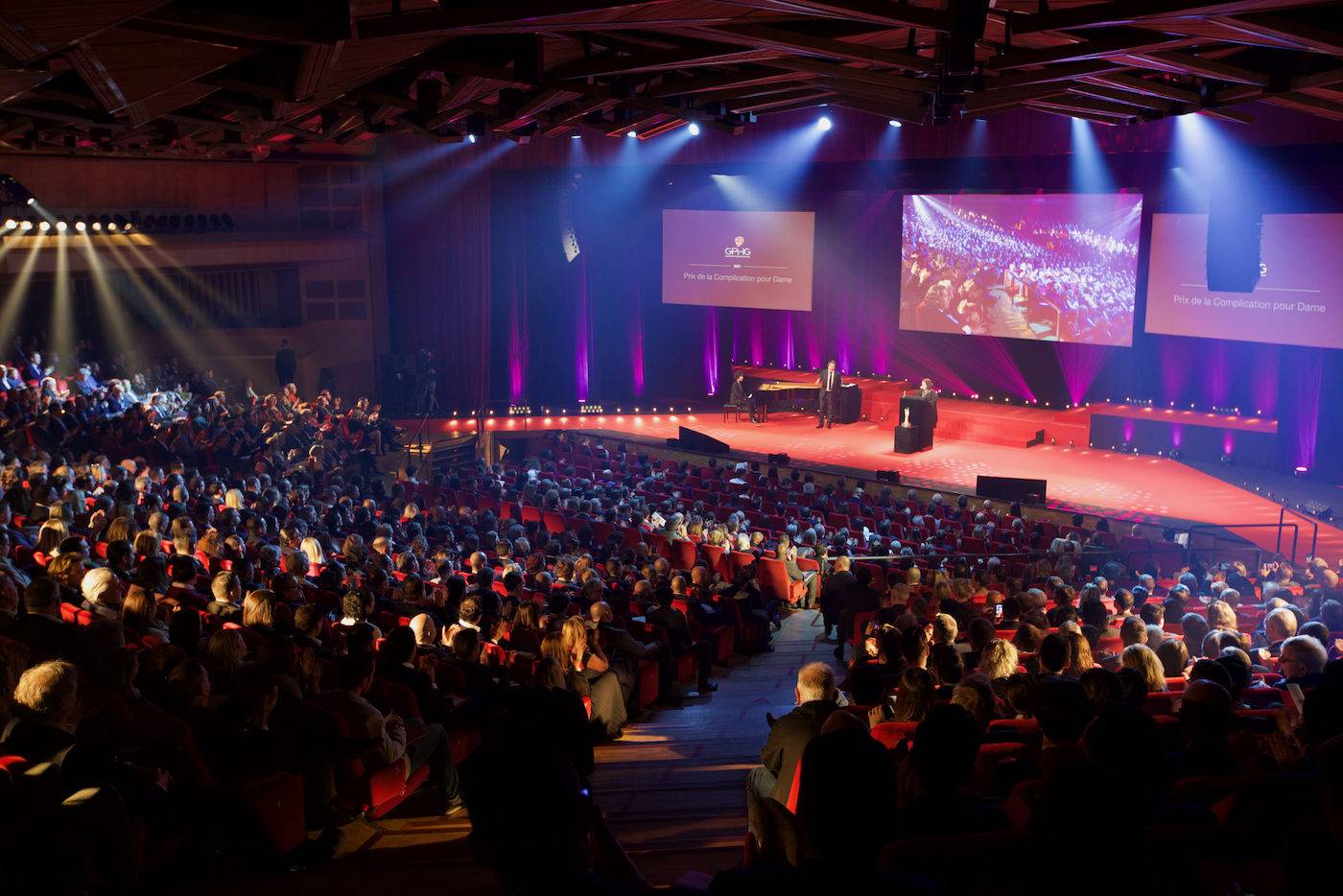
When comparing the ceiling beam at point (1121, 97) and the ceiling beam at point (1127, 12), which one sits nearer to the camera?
the ceiling beam at point (1127, 12)

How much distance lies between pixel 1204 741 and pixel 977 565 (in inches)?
323

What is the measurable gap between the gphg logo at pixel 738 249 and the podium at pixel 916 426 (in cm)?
556

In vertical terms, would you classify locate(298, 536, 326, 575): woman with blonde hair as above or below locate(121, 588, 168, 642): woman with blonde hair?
below

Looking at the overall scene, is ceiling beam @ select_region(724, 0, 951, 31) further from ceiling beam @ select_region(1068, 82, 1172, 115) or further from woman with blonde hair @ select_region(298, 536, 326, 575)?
woman with blonde hair @ select_region(298, 536, 326, 575)

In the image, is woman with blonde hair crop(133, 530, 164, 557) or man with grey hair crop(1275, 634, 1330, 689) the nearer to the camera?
man with grey hair crop(1275, 634, 1330, 689)

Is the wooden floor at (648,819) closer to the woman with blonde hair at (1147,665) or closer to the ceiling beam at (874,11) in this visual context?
the woman with blonde hair at (1147,665)

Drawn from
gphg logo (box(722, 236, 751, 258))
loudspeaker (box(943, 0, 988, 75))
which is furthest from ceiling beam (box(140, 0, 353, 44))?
gphg logo (box(722, 236, 751, 258))

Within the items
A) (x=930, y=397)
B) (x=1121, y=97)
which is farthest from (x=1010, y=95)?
(x=930, y=397)

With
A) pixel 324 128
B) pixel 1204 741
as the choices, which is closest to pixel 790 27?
pixel 1204 741

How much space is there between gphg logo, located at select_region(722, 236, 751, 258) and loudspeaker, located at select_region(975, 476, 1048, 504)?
926 centimetres

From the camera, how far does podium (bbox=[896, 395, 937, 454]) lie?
1902 cm

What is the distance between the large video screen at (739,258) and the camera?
22.9 meters

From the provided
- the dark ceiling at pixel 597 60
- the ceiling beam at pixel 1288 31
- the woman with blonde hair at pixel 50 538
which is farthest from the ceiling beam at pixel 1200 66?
the woman with blonde hair at pixel 50 538

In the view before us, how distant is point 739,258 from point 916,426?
6.16 m
